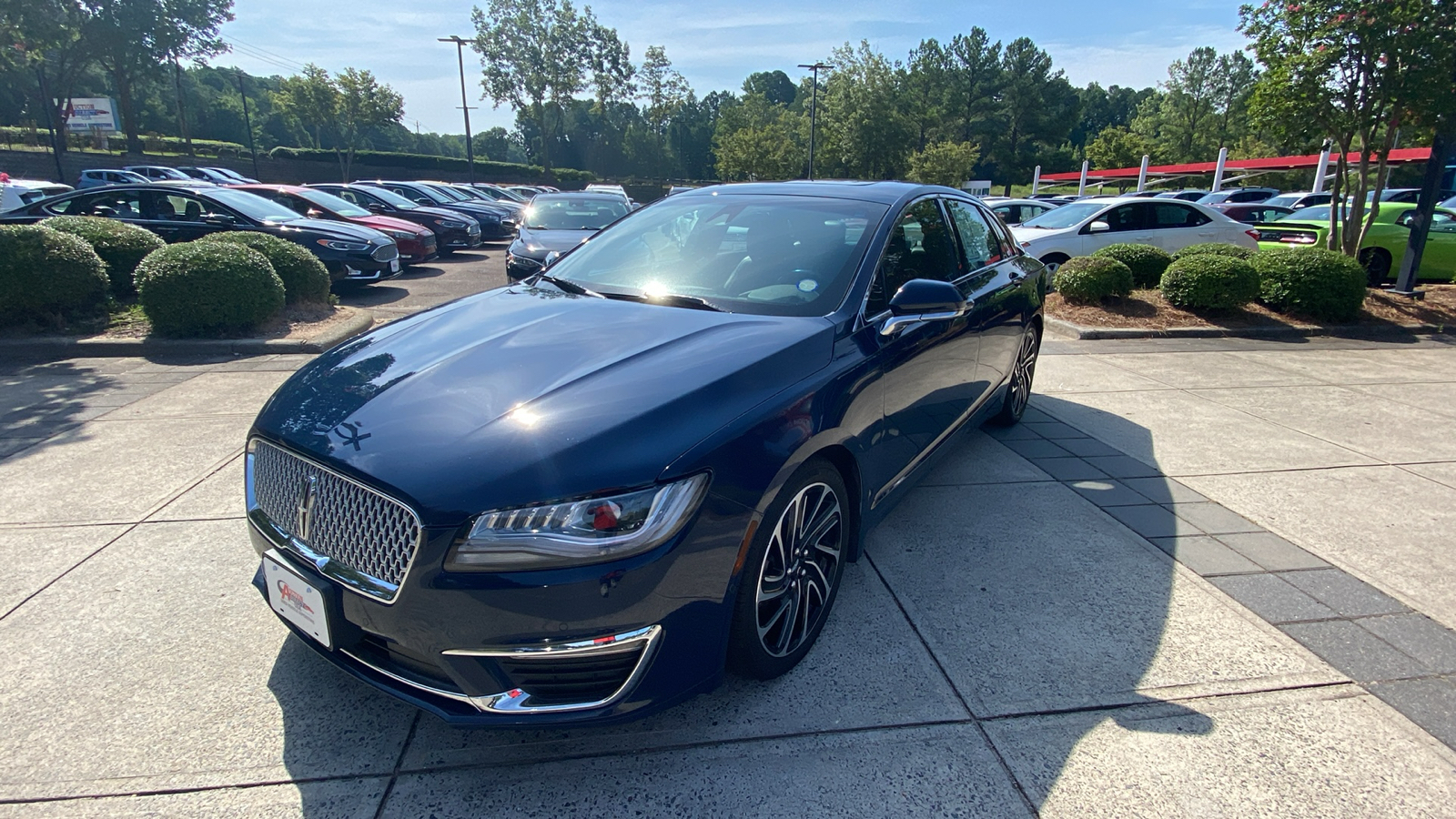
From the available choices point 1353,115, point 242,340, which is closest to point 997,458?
point 242,340

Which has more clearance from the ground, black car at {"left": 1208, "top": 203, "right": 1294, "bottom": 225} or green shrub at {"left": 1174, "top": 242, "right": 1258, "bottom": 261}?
black car at {"left": 1208, "top": 203, "right": 1294, "bottom": 225}

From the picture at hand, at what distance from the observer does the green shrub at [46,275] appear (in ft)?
22.7

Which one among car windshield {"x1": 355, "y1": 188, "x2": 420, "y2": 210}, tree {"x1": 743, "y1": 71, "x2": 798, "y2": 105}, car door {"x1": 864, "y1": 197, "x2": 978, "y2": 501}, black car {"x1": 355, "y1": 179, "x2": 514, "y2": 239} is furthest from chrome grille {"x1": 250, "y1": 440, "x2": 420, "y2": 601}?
tree {"x1": 743, "y1": 71, "x2": 798, "y2": 105}

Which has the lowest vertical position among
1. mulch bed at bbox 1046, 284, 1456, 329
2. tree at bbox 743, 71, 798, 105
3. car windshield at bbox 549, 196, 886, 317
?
mulch bed at bbox 1046, 284, 1456, 329

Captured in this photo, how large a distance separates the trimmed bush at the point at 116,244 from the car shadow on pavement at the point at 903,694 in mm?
7945

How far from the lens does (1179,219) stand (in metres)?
11.5

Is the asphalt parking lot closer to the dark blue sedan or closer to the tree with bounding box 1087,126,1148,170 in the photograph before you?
the dark blue sedan

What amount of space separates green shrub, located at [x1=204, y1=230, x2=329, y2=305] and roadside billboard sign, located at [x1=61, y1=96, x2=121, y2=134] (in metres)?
54.5

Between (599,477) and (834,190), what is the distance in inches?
95.6

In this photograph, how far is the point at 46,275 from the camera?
278 inches

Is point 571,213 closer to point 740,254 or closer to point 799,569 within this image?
point 740,254

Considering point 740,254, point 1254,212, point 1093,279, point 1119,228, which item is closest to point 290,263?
point 740,254

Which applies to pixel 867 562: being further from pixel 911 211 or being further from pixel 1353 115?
pixel 1353 115

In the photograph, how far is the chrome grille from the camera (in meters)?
1.90
